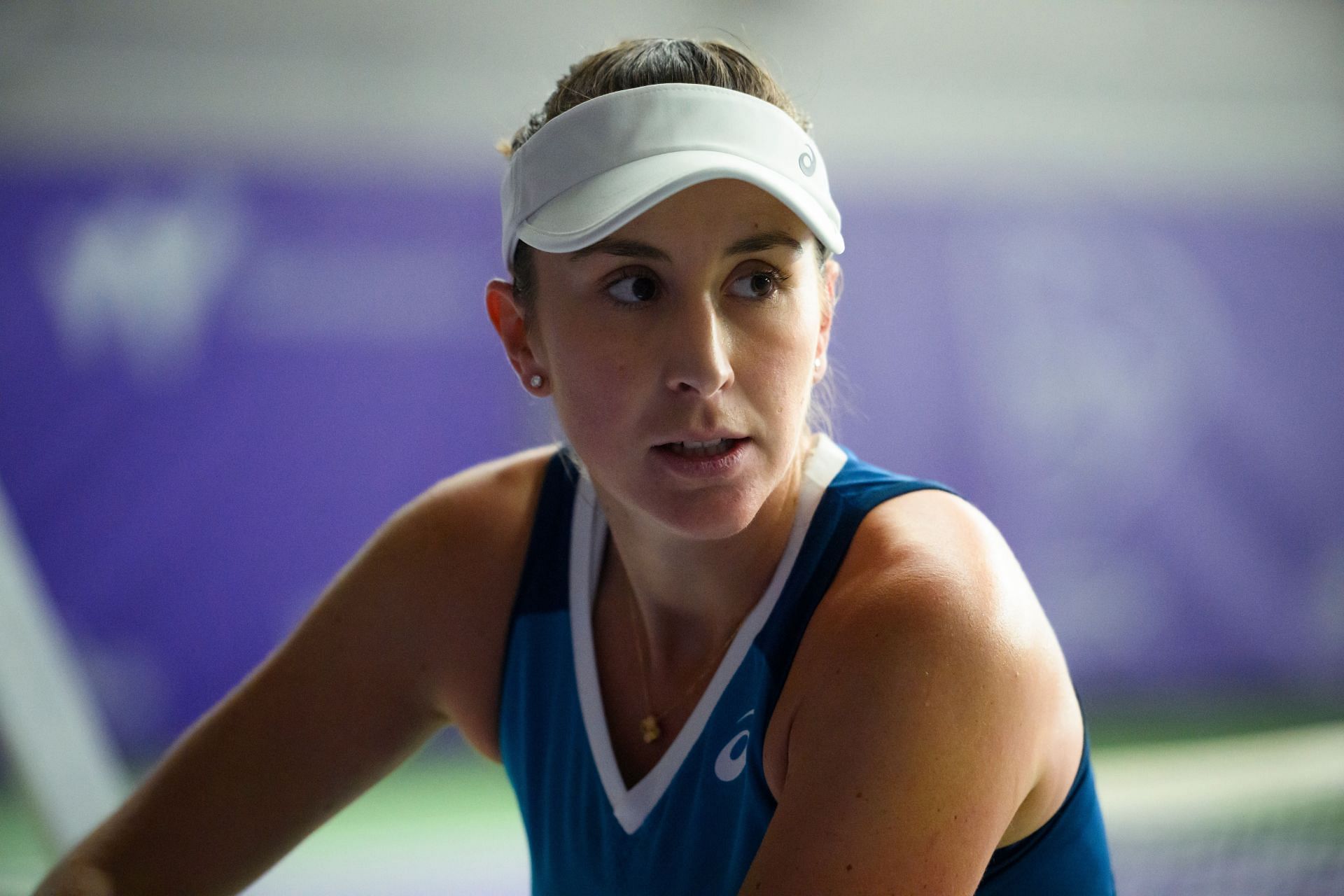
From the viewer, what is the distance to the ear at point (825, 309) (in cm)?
112

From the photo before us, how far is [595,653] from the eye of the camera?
1210 mm

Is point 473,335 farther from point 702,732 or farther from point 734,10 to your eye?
point 702,732

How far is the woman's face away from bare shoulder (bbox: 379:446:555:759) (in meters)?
0.31

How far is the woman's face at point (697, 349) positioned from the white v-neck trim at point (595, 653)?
0.28 ft

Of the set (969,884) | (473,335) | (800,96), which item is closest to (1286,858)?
(969,884)

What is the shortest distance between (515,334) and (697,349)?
28cm

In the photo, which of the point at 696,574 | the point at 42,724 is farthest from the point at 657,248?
the point at 42,724

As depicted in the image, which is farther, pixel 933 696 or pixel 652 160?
pixel 652 160

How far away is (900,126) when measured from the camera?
385cm

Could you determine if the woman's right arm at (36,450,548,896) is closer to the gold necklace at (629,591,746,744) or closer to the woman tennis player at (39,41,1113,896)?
the woman tennis player at (39,41,1113,896)

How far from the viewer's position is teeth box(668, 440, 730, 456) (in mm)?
990

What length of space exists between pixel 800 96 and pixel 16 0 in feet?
7.27

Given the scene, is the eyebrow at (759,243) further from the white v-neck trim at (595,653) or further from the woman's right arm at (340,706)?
the woman's right arm at (340,706)

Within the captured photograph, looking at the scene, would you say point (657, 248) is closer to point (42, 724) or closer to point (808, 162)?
point (808, 162)
